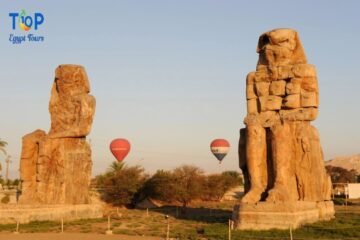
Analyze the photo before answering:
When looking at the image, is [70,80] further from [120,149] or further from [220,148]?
[220,148]

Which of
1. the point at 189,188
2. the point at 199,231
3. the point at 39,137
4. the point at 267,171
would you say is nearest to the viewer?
the point at 199,231

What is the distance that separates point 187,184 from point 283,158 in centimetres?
1600

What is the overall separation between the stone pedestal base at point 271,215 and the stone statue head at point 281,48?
403cm

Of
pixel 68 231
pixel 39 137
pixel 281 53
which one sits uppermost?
pixel 281 53

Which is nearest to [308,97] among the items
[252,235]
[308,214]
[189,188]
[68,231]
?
[308,214]

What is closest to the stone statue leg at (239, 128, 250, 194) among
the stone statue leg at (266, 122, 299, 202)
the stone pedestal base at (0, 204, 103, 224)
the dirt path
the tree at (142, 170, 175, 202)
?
the stone statue leg at (266, 122, 299, 202)

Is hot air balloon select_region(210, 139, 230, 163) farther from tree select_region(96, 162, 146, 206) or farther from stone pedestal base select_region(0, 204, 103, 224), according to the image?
stone pedestal base select_region(0, 204, 103, 224)

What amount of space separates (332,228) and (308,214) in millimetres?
1120

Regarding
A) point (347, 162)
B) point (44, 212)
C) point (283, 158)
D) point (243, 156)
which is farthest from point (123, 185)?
point (347, 162)

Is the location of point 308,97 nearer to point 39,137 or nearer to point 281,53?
point 281,53

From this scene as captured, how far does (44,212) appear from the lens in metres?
15.8

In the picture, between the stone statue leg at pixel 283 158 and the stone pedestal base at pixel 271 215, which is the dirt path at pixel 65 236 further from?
the stone statue leg at pixel 283 158

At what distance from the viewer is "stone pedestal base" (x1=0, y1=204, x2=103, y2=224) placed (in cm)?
1505

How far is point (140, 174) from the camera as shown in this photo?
2933 cm
